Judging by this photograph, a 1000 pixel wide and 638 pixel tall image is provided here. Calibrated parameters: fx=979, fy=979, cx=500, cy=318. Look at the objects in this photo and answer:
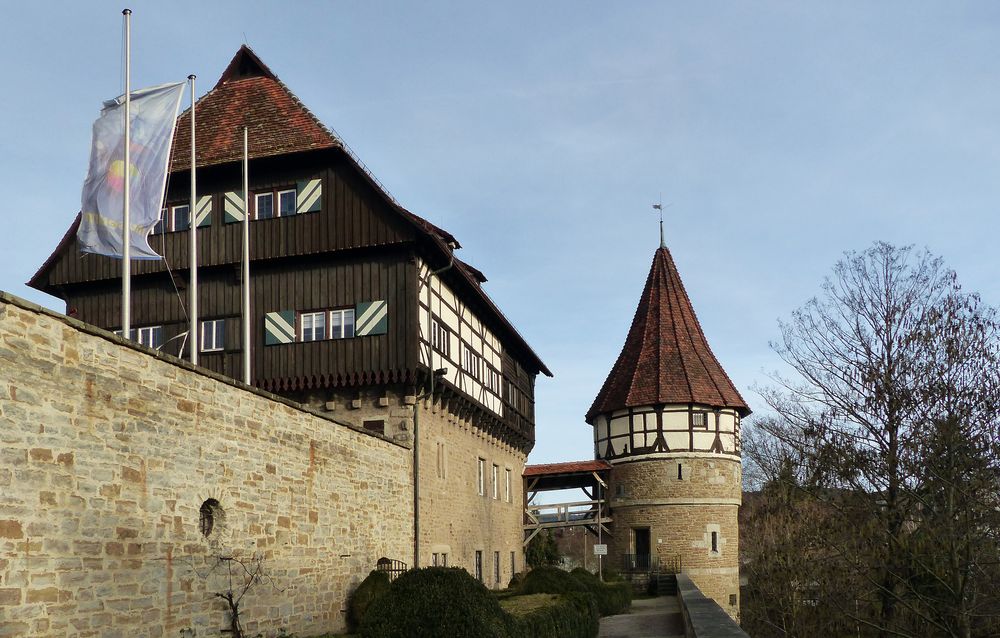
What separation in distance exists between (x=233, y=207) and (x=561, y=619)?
1203 cm

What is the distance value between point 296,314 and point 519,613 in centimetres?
923

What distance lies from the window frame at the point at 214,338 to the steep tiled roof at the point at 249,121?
3612 millimetres

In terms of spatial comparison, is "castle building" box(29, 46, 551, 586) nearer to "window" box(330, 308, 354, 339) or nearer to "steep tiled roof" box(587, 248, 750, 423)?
"window" box(330, 308, 354, 339)

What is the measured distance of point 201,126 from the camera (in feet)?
78.2

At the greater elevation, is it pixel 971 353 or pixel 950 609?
pixel 971 353

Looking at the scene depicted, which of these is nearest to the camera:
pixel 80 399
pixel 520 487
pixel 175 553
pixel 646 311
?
pixel 80 399

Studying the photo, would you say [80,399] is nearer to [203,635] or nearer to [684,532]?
[203,635]

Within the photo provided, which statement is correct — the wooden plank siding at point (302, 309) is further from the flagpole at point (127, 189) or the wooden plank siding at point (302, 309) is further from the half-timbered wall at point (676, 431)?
the half-timbered wall at point (676, 431)

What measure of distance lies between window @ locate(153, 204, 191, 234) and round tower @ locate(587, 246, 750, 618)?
2023 cm

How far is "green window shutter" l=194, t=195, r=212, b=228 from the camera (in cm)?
2267

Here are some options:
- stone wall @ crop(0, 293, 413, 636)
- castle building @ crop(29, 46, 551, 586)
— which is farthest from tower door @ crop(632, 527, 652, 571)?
stone wall @ crop(0, 293, 413, 636)

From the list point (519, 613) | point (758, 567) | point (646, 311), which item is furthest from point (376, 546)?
point (646, 311)

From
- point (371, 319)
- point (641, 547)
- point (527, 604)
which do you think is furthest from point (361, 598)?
point (641, 547)

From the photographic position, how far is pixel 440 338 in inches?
923
